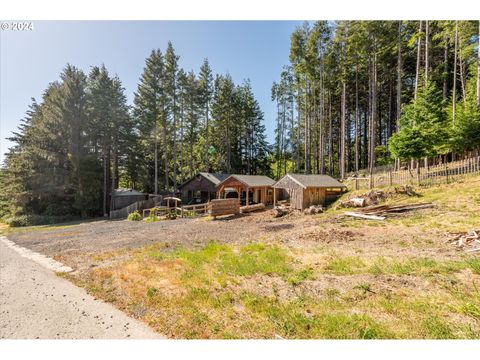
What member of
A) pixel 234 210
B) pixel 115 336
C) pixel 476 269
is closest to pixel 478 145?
pixel 476 269

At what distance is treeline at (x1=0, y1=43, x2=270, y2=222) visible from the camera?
2395cm

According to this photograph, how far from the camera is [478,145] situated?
1600 centimetres

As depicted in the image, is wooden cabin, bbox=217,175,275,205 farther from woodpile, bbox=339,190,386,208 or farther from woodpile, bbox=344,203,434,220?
woodpile, bbox=344,203,434,220

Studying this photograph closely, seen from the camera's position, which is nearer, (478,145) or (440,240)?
(440,240)

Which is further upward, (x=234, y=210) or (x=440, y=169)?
(x=440, y=169)

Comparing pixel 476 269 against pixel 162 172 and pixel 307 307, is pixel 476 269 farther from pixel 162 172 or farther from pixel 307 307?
pixel 162 172

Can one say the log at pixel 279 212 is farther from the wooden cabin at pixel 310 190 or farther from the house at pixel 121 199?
the house at pixel 121 199

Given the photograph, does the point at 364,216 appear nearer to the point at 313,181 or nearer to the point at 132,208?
the point at 313,181

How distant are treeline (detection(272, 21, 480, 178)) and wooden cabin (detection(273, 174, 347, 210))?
17.1ft

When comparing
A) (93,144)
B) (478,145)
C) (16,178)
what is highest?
(93,144)

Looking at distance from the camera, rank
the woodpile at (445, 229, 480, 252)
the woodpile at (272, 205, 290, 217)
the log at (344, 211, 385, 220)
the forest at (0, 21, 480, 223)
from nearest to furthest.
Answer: the woodpile at (445, 229, 480, 252), the log at (344, 211, 385, 220), the woodpile at (272, 205, 290, 217), the forest at (0, 21, 480, 223)

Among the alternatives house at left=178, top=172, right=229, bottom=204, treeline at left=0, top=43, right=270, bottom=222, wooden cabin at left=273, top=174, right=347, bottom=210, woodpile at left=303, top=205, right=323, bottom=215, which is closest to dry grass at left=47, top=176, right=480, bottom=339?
woodpile at left=303, top=205, right=323, bottom=215

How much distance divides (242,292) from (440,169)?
58.0 ft

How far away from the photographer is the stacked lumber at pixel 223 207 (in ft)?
56.9
